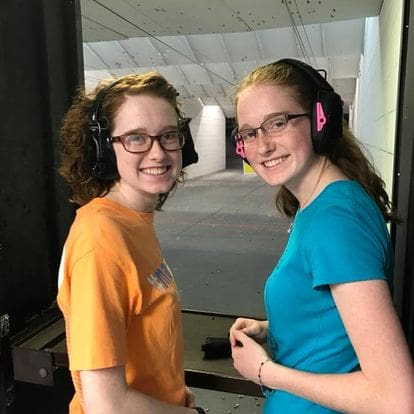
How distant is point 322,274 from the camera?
0.66m

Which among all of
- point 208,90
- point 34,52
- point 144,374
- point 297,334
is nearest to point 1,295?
point 144,374

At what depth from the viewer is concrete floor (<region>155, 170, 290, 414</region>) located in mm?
3064

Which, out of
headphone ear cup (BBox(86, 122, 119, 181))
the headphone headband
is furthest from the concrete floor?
the headphone headband

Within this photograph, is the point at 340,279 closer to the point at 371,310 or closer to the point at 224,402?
the point at 371,310

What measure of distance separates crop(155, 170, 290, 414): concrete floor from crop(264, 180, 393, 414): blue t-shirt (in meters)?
0.99

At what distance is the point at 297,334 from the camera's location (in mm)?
794

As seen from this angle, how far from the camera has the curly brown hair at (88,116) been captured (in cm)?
90

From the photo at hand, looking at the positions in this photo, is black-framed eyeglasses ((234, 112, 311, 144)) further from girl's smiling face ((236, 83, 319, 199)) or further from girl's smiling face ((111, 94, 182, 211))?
girl's smiling face ((111, 94, 182, 211))

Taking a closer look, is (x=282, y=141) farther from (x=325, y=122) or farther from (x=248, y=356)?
(x=248, y=356)

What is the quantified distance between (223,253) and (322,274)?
12.6 ft

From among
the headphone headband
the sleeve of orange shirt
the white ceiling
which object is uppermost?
the white ceiling

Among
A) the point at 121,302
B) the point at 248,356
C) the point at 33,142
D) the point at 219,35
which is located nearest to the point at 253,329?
the point at 248,356

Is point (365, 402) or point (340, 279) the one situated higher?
point (340, 279)

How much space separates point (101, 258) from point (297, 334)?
1.32 ft
